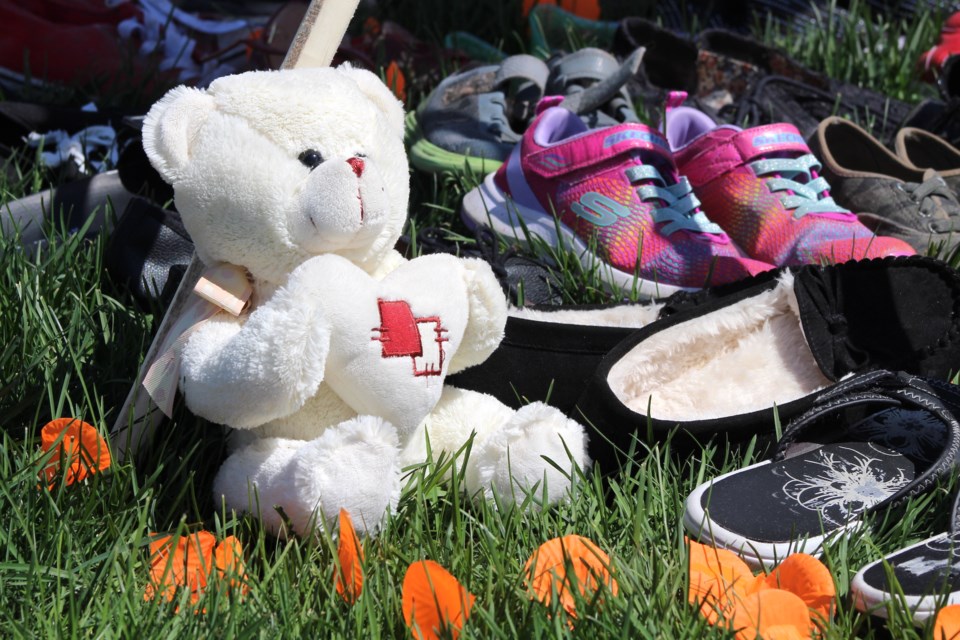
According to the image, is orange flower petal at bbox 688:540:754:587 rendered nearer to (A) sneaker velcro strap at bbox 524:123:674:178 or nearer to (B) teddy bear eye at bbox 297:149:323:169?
(B) teddy bear eye at bbox 297:149:323:169

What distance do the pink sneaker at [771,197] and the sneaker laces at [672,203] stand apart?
0.30ft

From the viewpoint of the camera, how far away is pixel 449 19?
3.49 metres

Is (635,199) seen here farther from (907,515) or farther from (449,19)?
(449,19)

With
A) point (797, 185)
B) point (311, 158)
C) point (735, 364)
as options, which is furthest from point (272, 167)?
point (797, 185)

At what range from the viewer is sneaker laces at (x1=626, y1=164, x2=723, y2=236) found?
2090 millimetres

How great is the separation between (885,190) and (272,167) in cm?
158

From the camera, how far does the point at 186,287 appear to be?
4.59 ft

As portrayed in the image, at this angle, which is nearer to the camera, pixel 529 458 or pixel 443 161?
pixel 529 458

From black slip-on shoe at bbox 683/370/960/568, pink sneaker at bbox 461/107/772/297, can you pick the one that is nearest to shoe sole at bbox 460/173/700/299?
pink sneaker at bbox 461/107/772/297

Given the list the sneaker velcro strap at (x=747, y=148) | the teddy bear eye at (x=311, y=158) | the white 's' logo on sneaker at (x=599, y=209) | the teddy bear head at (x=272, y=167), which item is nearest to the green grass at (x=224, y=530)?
the teddy bear head at (x=272, y=167)

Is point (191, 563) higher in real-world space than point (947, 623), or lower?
lower

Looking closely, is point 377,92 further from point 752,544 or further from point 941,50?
point 941,50

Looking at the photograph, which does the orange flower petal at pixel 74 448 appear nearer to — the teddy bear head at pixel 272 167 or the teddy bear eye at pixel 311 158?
the teddy bear head at pixel 272 167

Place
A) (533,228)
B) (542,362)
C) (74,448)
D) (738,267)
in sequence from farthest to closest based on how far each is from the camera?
(533,228) → (738,267) → (542,362) → (74,448)
